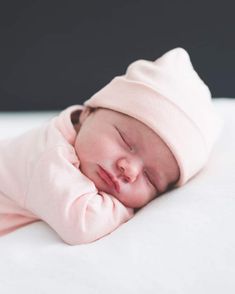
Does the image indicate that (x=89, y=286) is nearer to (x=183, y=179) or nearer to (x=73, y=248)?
(x=73, y=248)

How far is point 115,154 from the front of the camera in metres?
0.91

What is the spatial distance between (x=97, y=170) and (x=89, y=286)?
11.8 inches

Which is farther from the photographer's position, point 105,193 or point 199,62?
point 199,62

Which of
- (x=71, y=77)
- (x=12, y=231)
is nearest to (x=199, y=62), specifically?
(x=71, y=77)

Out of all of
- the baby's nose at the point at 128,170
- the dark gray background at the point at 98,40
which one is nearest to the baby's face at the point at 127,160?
the baby's nose at the point at 128,170

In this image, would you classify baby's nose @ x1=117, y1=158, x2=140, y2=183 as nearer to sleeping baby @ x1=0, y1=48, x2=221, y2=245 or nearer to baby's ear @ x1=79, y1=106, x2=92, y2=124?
sleeping baby @ x1=0, y1=48, x2=221, y2=245

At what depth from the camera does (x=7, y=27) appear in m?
1.58

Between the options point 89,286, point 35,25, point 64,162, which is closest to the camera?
point 89,286

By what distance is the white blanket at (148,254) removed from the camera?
2.11ft

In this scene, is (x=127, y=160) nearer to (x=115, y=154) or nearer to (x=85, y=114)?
(x=115, y=154)

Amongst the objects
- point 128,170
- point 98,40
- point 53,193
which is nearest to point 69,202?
point 53,193

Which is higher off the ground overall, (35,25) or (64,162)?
(35,25)

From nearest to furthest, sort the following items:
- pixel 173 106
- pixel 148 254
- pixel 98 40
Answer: pixel 148 254
pixel 173 106
pixel 98 40

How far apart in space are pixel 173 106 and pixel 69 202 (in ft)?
0.95
